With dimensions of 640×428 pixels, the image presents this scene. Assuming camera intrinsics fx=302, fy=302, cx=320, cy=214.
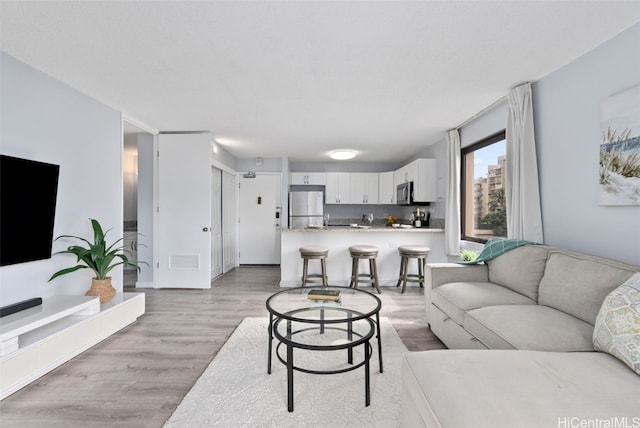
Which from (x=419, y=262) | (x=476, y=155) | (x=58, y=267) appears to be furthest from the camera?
(x=419, y=262)

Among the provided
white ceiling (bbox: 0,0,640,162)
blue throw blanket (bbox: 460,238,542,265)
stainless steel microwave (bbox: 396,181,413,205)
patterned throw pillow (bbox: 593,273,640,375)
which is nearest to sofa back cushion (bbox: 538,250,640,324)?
patterned throw pillow (bbox: 593,273,640,375)

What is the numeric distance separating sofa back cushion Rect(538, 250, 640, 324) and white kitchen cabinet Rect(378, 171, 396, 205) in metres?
4.37

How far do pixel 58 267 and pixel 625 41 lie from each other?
483 centimetres

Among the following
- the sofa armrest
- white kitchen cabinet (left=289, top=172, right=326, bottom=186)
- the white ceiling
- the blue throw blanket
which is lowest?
the sofa armrest

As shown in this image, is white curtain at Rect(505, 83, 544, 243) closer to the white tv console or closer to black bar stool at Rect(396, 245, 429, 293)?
black bar stool at Rect(396, 245, 429, 293)

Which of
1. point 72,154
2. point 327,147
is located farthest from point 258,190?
point 72,154

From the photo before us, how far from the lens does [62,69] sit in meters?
2.57

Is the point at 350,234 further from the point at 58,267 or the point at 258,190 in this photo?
the point at 58,267

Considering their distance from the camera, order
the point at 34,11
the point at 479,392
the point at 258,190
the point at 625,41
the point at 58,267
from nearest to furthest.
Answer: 1. the point at 479,392
2. the point at 34,11
3. the point at 625,41
4. the point at 58,267
5. the point at 258,190

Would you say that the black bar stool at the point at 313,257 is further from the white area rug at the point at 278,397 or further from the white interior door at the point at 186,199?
the white area rug at the point at 278,397

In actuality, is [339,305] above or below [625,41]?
below

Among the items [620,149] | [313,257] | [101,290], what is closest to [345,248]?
[313,257]

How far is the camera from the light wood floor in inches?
69.3

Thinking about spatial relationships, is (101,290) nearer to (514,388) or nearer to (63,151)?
(63,151)
